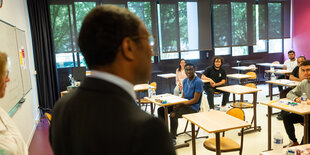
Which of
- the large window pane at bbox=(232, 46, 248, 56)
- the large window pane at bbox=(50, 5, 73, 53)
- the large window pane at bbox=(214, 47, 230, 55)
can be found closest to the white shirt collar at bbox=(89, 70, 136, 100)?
the large window pane at bbox=(50, 5, 73, 53)

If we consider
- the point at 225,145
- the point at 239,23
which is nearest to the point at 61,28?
the point at 225,145

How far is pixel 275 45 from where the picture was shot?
873 cm

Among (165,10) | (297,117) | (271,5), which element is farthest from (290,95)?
(271,5)

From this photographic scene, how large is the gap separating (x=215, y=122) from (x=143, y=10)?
5136 millimetres

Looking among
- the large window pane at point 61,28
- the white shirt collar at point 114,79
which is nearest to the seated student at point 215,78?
the large window pane at point 61,28

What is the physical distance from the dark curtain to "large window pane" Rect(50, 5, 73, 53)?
203 mm

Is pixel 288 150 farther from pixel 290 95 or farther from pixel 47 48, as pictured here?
pixel 47 48

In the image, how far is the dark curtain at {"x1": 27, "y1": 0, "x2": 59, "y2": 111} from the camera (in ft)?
18.8

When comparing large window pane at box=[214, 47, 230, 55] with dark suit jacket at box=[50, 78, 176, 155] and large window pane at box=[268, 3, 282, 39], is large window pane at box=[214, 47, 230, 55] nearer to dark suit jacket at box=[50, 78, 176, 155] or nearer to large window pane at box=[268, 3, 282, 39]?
large window pane at box=[268, 3, 282, 39]

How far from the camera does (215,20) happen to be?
7.65 metres

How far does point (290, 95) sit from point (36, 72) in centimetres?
538

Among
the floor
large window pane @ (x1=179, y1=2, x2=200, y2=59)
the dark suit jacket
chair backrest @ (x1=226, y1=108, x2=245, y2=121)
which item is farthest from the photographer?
large window pane @ (x1=179, y1=2, x2=200, y2=59)

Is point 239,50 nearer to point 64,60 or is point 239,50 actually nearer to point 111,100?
point 64,60

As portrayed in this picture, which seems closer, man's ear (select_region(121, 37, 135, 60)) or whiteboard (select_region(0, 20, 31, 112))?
man's ear (select_region(121, 37, 135, 60))
